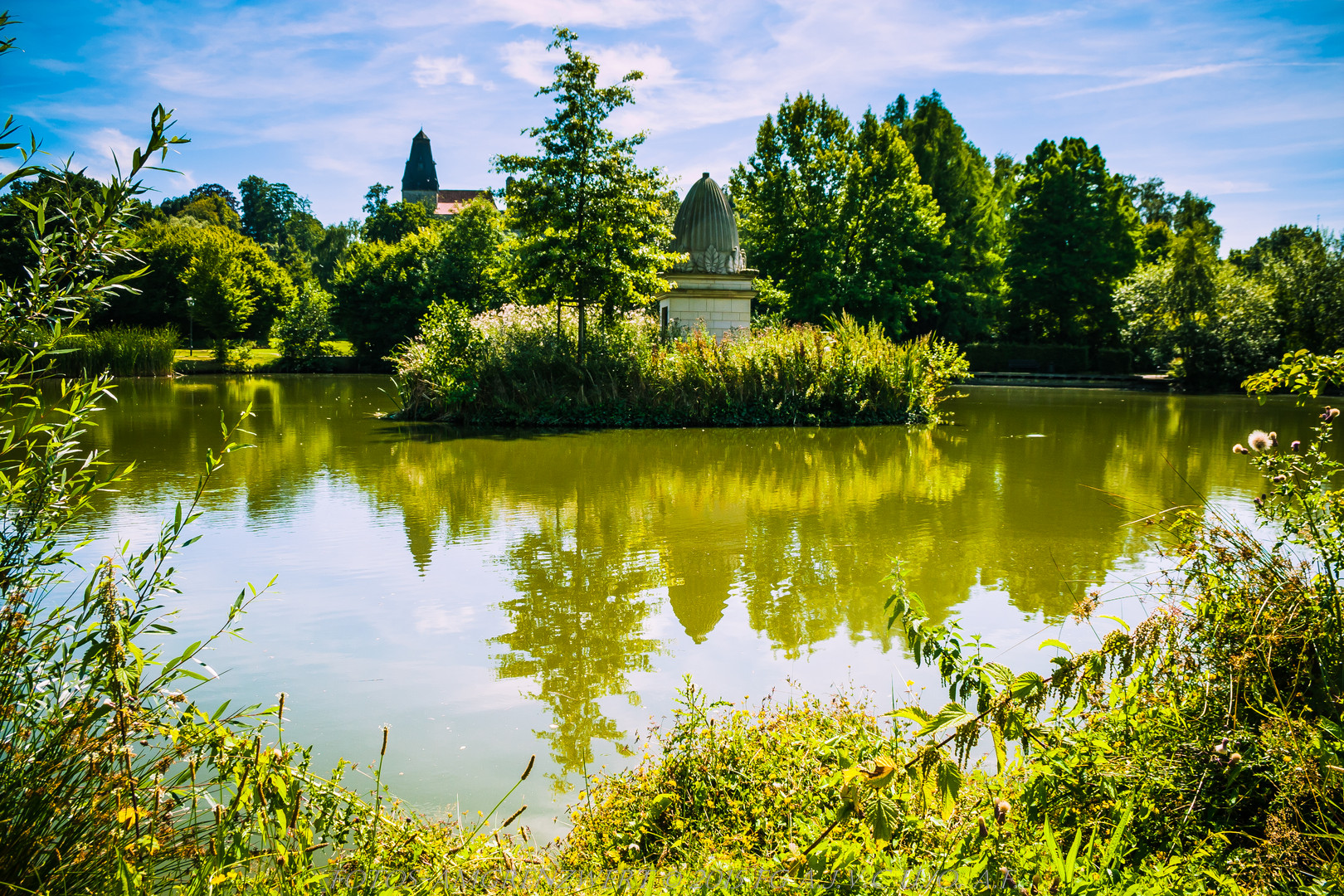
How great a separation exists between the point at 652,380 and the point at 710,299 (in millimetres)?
7796

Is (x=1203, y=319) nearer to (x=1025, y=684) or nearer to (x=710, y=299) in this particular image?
(x=710, y=299)

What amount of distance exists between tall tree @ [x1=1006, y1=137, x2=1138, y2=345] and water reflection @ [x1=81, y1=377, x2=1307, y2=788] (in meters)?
24.8

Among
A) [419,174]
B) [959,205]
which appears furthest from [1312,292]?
[419,174]

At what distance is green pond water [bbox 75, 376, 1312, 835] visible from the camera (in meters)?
4.26

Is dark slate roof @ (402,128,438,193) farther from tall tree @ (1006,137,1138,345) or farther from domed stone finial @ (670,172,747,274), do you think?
domed stone finial @ (670,172,747,274)

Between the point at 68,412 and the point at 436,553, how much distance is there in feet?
17.3

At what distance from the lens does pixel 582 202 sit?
19.6 metres

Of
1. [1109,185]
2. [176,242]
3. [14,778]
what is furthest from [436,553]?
[176,242]

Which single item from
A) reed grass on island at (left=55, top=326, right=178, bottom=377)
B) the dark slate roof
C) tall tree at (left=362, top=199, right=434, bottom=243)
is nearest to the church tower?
the dark slate roof

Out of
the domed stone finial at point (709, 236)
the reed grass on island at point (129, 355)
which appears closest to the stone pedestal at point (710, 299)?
the domed stone finial at point (709, 236)

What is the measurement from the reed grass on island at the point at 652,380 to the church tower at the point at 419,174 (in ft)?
299

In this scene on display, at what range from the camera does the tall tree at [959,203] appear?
40781mm

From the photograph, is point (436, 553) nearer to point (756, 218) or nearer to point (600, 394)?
point (600, 394)

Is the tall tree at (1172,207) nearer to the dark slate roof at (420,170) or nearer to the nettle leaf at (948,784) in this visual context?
the nettle leaf at (948,784)
